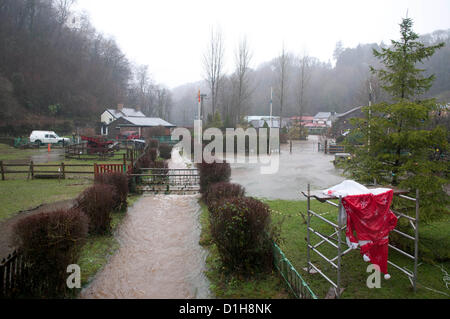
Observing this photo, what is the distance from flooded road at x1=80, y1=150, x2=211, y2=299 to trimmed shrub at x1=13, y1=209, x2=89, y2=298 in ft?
2.09

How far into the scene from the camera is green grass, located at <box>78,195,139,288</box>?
620 centimetres

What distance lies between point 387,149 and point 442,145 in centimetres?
118

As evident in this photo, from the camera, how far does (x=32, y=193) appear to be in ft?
42.4

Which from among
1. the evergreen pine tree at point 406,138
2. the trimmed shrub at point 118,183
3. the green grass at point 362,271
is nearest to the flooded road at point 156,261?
the trimmed shrub at point 118,183

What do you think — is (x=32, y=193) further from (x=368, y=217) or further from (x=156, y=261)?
(x=368, y=217)

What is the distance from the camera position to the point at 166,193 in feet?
45.6

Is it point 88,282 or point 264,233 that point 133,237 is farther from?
point 264,233

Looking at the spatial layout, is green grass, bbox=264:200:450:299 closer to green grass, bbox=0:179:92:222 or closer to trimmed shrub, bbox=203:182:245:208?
trimmed shrub, bbox=203:182:245:208

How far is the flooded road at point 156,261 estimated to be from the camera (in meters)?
5.64

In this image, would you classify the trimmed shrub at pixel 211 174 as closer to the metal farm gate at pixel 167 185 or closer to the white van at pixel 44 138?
the metal farm gate at pixel 167 185

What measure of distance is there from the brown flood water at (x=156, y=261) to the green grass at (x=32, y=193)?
12.8 ft

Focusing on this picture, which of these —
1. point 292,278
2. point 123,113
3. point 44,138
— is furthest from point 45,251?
point 123,113

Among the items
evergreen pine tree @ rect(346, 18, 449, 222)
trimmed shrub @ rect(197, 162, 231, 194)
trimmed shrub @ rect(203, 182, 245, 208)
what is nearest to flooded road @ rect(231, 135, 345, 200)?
trimmed shrub @ rect(197, 162, 231, 194)

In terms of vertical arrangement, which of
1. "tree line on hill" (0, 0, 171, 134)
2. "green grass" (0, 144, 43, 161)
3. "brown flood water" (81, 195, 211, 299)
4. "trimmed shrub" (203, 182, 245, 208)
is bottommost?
"brown flood water" (81, 195, 211, 299)
